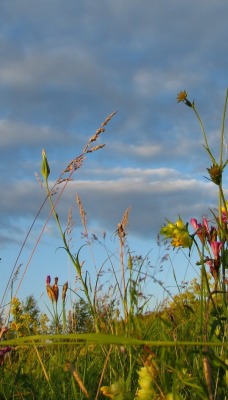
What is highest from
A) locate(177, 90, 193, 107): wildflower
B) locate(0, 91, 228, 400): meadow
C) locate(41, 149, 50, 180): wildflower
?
locate(177, 90, 193, 107): wildflower

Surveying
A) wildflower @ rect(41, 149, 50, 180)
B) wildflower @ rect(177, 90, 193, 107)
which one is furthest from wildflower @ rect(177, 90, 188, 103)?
wildflower @ rect(41, 149, 50, 180)

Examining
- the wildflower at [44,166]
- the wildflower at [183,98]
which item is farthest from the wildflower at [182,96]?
the wildflower at [44,166]

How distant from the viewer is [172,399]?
50.1 inches

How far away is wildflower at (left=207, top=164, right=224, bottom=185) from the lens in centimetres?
176

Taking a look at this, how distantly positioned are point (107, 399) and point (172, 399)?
1.18 metres

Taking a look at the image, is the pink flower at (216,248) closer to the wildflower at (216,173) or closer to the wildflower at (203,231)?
the wildflower at (203,231)

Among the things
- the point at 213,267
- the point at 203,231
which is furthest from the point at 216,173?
the point at 213,267

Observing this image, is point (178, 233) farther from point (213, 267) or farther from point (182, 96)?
point (182, 96)

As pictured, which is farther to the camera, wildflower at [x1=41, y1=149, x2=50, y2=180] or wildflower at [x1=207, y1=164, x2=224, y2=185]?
wildflower at [x1=41, y1=149, x2=50, y2=180]

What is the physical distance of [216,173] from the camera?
5.80 ft

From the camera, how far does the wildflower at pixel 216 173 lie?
176 centimetres

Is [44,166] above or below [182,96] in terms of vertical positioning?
below

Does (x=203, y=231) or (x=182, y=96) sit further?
(x=182, y=96)

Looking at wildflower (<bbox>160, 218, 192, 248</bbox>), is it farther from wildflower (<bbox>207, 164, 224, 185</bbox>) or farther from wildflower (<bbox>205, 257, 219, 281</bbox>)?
wildflower (<bbox>207, 164, 224, 185</bbox>)
